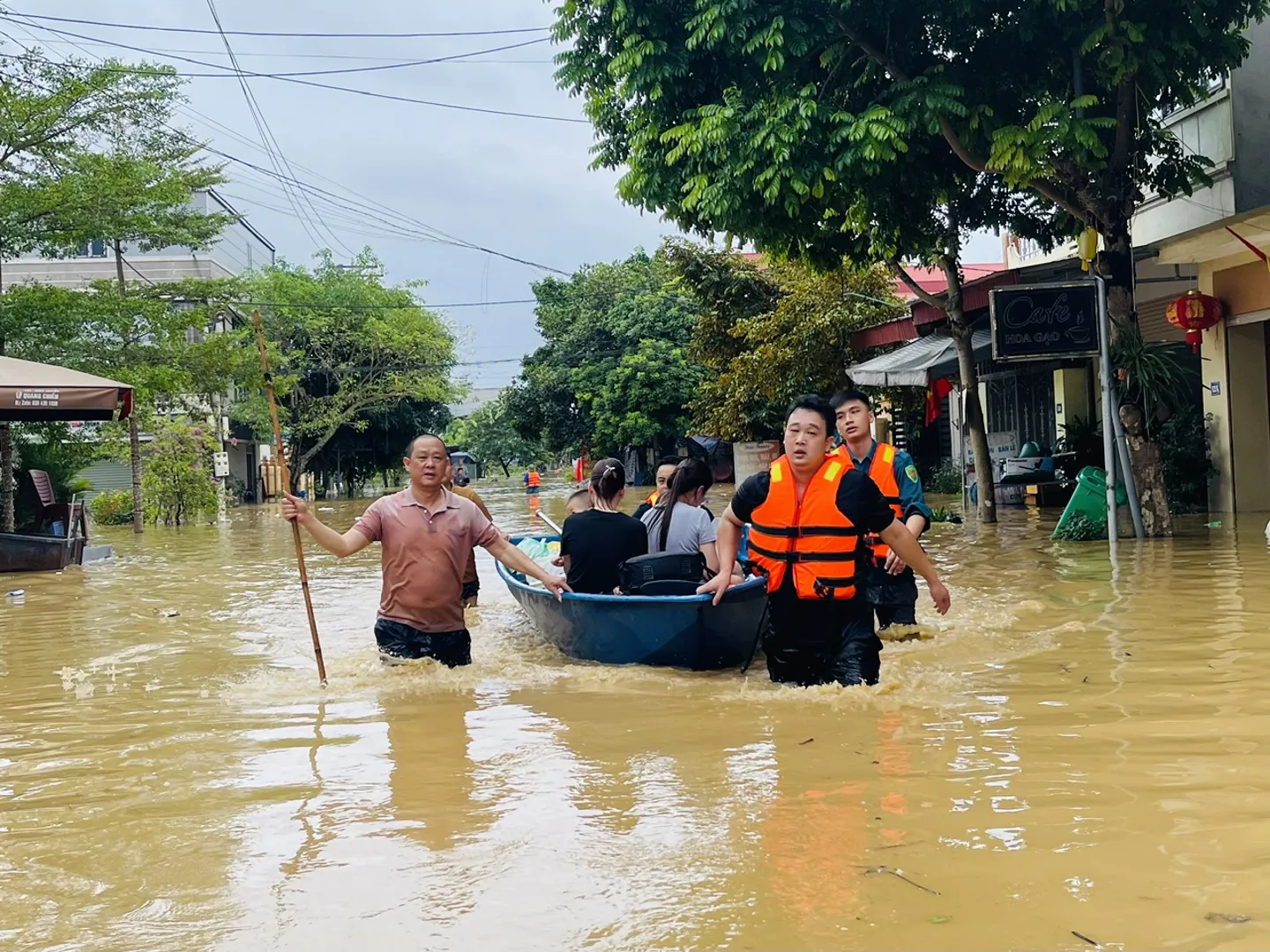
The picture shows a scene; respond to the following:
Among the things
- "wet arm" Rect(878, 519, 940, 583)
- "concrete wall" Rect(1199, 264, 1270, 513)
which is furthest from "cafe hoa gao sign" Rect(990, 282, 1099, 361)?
"wet arm" Rect(878, 519, 940, 583)

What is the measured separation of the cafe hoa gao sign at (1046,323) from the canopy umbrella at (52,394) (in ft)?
33.1

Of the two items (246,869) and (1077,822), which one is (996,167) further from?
(246,869)

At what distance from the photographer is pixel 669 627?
727 centimetres

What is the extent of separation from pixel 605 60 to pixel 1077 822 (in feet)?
34.1

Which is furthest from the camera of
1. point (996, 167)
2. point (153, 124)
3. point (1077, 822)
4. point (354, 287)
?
point (354, 287)

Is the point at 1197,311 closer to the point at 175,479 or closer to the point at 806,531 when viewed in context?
the point at 806,531

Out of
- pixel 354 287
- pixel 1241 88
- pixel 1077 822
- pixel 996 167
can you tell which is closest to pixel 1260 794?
pixel 1077 822

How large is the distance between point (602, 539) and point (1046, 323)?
7.22m

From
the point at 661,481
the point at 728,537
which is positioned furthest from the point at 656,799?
the point at 661,481

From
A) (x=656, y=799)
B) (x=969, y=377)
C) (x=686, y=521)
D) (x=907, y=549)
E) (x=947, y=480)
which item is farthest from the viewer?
(x=947, y=480)

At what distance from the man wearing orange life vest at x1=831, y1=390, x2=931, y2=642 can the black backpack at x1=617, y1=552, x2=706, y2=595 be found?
1070 mm

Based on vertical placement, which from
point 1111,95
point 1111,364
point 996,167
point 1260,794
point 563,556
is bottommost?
point 1260,794

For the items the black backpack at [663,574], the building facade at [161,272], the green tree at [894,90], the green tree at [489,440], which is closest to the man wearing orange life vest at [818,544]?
the black backpack at [663,574]

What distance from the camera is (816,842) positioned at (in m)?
4.16
